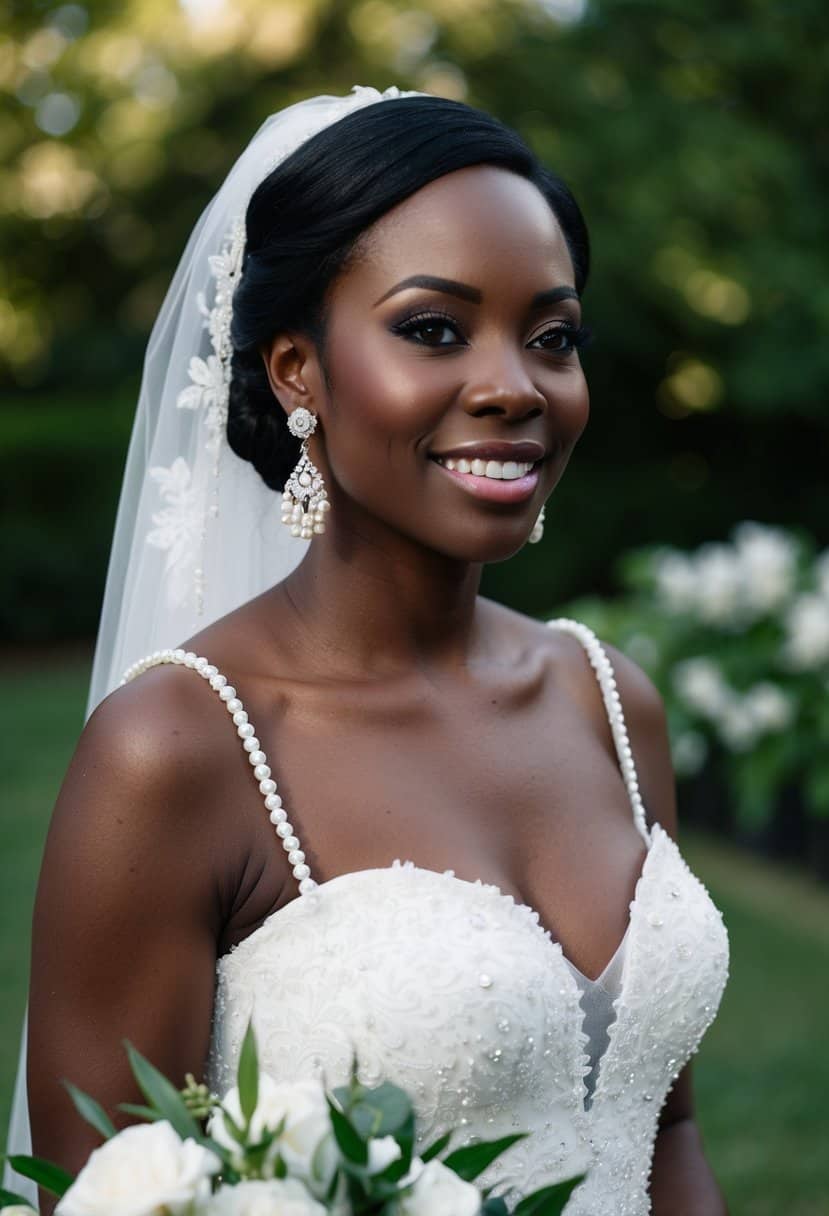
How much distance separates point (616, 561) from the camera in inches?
649

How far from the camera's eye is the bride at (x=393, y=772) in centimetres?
211

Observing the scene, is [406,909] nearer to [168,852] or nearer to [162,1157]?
[168,852]

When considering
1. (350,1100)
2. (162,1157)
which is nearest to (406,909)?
(350,1100)

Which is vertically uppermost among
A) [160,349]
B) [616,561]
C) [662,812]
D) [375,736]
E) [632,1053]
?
[160,349]

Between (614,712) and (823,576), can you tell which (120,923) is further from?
→ (823,576)

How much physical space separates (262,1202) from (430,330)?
132 cm

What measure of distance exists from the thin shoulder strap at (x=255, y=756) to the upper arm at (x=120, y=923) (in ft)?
0.36

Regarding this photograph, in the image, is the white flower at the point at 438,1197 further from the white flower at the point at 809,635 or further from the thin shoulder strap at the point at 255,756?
the white flower at the point at 809,635

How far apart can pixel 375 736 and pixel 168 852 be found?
1.52 feet

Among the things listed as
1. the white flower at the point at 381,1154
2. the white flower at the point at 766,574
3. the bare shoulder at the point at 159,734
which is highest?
the bare shoulder at the point at 159,734

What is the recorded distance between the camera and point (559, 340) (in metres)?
2.41

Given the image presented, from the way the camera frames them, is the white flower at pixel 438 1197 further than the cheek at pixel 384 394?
No

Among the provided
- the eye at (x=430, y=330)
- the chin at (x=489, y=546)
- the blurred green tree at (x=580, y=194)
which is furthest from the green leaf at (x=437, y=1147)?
the blurred green tree at (x=580, y=194)

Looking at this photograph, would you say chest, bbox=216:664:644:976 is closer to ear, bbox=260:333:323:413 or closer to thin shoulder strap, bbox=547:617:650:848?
thin shoulder strap, bbox=547:617:650:848
